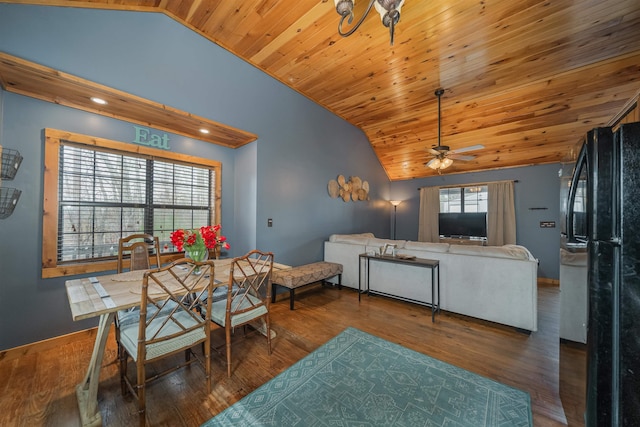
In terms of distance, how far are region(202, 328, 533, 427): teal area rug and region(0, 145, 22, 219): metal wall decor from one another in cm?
245

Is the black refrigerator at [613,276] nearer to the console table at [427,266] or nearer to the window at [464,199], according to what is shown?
the console table at [427,266]

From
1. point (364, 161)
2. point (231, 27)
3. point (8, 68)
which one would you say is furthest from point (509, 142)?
point (8, 68)

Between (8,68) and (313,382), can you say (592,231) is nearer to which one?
(313,382)

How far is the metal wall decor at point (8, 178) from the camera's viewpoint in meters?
1.94

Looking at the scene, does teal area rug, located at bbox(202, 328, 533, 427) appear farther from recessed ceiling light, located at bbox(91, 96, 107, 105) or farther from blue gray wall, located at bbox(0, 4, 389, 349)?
recessed ceiling light, located at bbox(91, 96, 107, 105)

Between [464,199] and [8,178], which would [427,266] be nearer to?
[464,199]

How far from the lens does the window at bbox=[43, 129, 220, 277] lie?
7.53 feet

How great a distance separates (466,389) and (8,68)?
14.3ft

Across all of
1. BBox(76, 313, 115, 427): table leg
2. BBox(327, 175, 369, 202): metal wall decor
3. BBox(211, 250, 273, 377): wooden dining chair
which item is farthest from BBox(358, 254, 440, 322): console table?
BBox(76, 313, 115, 427): table leg

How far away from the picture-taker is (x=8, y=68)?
1.86 m

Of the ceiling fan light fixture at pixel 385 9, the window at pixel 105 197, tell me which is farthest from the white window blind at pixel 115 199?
the ceiling fan light fixture at pixel 385 9

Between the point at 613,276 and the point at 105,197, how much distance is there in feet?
13.4

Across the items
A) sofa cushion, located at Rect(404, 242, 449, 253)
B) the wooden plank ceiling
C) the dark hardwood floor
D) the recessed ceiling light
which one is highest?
the wooden plank ceiling

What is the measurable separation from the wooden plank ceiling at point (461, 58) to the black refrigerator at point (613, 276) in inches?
88.8
